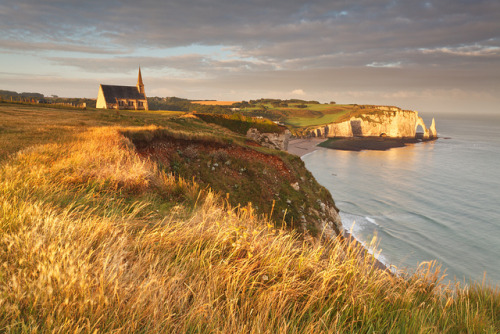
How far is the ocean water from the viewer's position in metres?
28.7

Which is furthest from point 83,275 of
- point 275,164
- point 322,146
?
point 322,146

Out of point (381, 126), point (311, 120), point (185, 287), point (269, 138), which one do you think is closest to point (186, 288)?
point (185, 287)

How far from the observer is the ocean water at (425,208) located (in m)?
28.7

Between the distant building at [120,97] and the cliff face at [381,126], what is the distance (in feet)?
319

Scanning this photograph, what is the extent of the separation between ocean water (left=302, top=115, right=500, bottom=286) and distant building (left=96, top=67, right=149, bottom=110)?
54988mm

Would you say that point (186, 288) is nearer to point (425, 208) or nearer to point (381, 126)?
point (425, 208)

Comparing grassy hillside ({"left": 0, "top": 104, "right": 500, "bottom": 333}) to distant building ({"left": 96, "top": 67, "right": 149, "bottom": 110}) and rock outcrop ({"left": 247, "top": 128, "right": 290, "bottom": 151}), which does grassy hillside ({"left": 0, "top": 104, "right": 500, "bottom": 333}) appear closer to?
rock outcrop ({"left": 247, "top": 128, "right": 290, "bottom": 151})

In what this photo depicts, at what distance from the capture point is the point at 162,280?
2.45 m

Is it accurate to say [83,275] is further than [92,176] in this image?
No

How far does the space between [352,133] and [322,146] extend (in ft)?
158

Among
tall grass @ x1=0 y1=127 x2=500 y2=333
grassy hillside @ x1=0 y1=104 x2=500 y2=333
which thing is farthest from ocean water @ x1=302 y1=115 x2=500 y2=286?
grassy hillside @ x1=0 y1=104 x2=500 y2=333

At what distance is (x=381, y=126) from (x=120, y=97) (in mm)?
140659

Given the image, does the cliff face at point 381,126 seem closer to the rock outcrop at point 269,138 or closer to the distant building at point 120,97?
the distant building at point 120,97

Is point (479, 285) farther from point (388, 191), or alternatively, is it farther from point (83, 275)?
point (388, 191)
